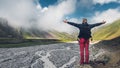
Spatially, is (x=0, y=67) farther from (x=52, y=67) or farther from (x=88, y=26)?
(x=88, y=26)

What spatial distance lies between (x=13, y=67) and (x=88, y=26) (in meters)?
11.3

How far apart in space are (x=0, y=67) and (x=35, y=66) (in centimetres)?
438

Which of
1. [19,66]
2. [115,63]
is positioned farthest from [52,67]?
[115,63]

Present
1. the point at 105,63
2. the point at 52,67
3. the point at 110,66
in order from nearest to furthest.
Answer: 1. the point at 110,66
2. the point at 105,63
3. the point at 52,67

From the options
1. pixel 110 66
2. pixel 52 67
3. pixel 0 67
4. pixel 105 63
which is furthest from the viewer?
pixel 0 67

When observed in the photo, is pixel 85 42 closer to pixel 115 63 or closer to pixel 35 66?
pixel 115 63

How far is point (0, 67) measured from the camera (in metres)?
30.2

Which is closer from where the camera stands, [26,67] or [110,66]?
[110,66]

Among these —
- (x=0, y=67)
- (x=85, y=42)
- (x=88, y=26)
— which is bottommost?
(x=0, y=67)

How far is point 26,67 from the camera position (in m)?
28.6

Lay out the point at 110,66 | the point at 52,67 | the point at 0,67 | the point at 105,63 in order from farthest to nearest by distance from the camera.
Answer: the point at 0,67 < the point at 52,67 < the point at 105,63 < the point at 110,66

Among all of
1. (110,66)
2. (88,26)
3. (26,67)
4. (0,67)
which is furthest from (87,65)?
(0,67)

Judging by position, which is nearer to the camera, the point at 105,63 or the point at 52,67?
the point at 105,63

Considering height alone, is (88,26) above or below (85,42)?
above
